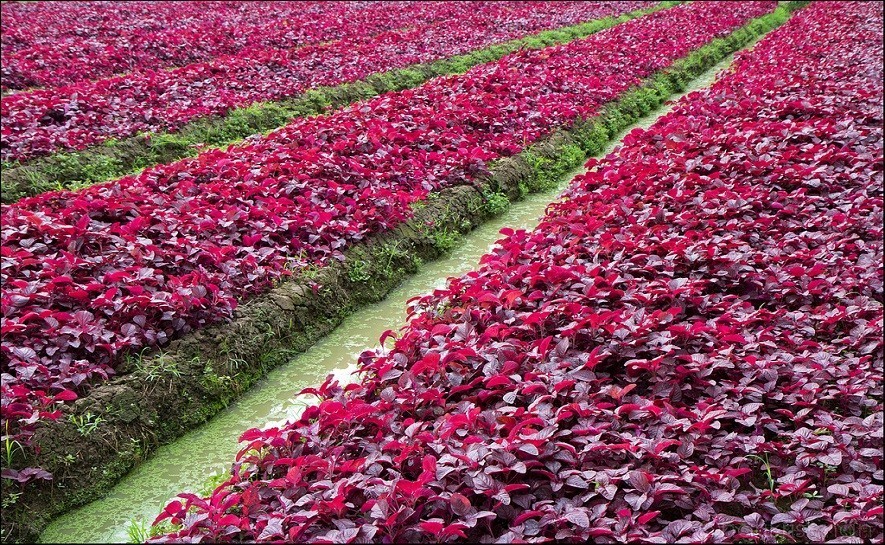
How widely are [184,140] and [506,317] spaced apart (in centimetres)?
635

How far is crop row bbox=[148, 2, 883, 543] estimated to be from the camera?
2916 millimetres

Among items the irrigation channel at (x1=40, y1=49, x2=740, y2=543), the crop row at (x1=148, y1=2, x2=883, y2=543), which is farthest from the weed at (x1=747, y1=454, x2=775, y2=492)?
the irrigation channel at (x1=40, y1=49, x2=740, y2=543)

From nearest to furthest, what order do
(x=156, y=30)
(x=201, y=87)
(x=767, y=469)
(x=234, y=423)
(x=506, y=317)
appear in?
1. (x=767, y=469)
2. (x=506, y=317)
3. (x=234, y=423)
4. (x=201, y=87)
5. (x=156, y=30)

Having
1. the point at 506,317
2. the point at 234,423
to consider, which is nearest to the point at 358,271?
the point at 234,423

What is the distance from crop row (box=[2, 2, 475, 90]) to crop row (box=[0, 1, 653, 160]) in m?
1.03

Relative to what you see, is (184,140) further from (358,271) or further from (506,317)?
(506,317)

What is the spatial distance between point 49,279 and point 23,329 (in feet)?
1.87

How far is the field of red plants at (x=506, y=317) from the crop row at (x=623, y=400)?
0.05 ft

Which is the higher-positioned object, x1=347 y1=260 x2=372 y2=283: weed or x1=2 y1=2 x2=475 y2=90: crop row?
x1=2 y1=2 x2=475 y2=90: crop row

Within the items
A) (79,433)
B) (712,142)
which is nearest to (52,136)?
(79,433)

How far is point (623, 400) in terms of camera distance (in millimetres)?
3502

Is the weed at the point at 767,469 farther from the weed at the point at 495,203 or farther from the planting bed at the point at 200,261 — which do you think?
the weed at the point at 495,203

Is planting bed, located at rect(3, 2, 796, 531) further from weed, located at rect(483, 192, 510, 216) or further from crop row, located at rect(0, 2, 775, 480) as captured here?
weed, located at rect(483, 192, 510, 216)

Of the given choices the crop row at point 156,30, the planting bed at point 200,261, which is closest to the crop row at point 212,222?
the planting bed at point 200,261
